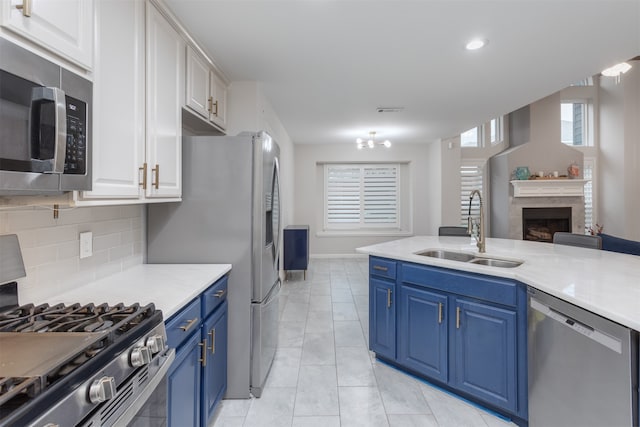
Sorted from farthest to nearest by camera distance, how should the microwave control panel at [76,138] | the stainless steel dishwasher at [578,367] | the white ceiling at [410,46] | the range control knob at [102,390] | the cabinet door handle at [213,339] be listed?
1. the white ceiling at [410,46]
2. the cabinet door handle at [213,339]
3. the stainless steel dishwasher at [578,367]
4. the microwave control panel at [76,138]
5. the range control knob at [102,390]

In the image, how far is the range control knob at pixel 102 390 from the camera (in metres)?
0.75

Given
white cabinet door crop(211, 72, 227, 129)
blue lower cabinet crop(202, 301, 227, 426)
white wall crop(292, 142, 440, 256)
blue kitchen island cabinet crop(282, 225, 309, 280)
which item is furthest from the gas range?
white wall crop(292, 142, 440, 256)

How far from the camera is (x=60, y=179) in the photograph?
3.09 ft

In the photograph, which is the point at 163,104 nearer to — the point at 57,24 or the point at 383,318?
the point at 57,24

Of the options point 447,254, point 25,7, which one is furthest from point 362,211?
point 25,7

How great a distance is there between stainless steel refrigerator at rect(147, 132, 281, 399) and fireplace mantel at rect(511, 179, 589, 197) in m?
5.64

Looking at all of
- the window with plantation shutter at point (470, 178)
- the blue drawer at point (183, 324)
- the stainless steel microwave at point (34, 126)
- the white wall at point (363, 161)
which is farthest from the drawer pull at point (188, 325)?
the window with plantation shutter at point (470, 178)

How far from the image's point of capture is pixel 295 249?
4984mm

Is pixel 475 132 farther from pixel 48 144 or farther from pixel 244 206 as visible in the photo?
pixel 48 144

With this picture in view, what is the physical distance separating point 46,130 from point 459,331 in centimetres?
224

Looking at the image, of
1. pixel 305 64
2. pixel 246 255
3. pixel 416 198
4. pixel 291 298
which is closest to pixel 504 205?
pixel 416 198

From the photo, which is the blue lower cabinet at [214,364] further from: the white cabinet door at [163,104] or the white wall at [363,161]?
the white wall at [363,161]

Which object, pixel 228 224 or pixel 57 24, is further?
pixel 228 224

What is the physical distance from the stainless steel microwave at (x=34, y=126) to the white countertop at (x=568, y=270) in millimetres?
1966
